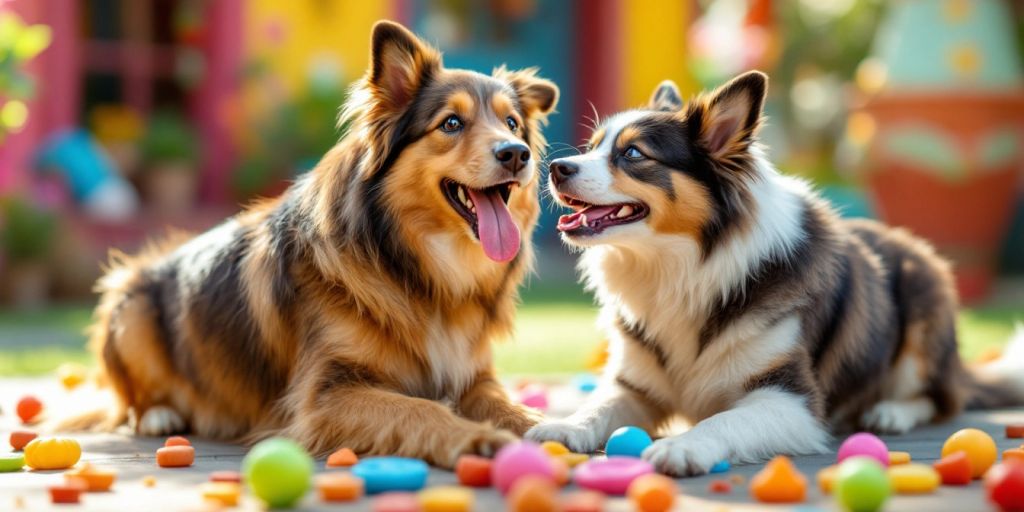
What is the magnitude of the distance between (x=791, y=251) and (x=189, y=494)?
2.22 m

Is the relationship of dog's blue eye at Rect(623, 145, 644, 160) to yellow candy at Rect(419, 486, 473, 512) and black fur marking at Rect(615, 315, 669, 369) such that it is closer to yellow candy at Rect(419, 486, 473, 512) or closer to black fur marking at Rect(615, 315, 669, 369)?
black fur marking at Rect(615, 315, 669, 369)

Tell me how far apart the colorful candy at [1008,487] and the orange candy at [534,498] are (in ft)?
3.66

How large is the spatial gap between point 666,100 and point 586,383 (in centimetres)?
166

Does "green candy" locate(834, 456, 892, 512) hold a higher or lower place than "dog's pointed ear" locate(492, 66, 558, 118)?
lower

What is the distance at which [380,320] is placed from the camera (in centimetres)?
398

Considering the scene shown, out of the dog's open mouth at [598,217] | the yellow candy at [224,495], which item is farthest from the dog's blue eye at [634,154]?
the yellow candy at [224,495]

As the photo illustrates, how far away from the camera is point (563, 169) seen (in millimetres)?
3996

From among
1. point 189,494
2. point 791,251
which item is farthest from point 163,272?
point 791,251

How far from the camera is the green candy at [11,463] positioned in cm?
357

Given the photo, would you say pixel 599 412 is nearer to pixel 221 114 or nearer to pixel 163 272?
pixel 163 272

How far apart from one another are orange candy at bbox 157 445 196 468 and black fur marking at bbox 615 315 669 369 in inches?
64.7

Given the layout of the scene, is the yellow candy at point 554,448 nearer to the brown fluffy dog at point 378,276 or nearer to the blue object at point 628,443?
the blue object at point 628,443

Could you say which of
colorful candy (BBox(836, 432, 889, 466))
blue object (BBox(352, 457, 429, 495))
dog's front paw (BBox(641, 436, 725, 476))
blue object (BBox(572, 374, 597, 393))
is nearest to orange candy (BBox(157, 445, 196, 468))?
blue object (BBox(352, 457, 429, 495))

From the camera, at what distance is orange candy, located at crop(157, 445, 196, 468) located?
3.61 meters
